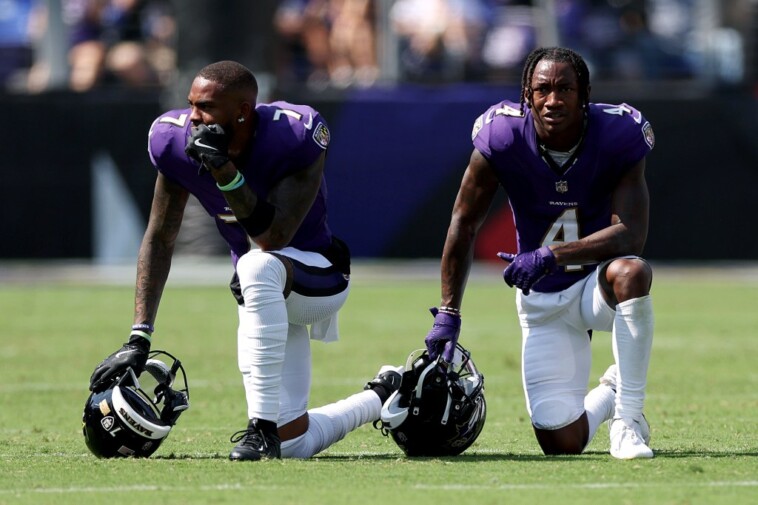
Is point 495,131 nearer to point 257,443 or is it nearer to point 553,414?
point 553,414

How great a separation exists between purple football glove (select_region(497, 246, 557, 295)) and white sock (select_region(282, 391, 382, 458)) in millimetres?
968

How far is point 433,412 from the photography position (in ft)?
18.7

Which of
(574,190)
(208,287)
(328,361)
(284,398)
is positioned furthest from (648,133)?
(208,287)

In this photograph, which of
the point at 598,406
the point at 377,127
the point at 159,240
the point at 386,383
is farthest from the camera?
the point at 377,127

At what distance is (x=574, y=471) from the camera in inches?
202

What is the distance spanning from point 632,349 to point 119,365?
1995 mm

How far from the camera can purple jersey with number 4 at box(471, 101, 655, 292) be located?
5.76 metres

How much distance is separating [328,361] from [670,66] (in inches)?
365

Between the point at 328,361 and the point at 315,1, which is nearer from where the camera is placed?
the point at 328,361

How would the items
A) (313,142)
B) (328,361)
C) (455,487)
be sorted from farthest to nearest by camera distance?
(328,361), (313,142), (455,487)

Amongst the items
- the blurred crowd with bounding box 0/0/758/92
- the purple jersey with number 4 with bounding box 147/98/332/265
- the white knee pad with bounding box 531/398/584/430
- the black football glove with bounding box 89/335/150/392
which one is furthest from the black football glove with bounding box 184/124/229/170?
the blurred crowd with bounding box 0/0/758/92

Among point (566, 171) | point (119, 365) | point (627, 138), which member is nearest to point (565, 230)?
point (566, 171)

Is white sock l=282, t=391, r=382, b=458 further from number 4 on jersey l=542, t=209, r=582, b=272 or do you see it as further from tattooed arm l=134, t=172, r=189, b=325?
number 4 on jersey l=542, t=209, r=582, b=272

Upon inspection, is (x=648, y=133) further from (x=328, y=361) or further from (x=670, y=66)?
(x=670, y=66)
